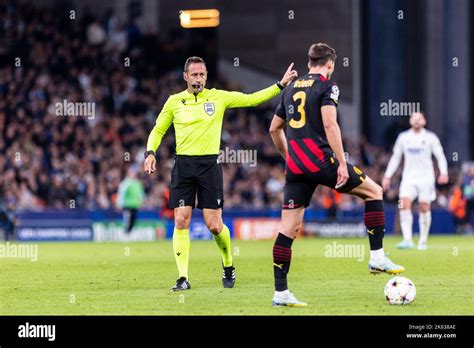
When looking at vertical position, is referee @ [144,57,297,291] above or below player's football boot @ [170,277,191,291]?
above

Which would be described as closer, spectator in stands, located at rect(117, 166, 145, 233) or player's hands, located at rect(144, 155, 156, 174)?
player's hands, located at rect(144, 155, 156, 174)

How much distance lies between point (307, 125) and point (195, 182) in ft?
7.58

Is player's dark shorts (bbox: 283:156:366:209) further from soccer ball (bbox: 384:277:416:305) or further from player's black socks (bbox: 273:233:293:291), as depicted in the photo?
soccer ball (bbox: 384:277:416:305)

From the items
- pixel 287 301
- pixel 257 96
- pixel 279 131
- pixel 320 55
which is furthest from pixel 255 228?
pixel 320 55

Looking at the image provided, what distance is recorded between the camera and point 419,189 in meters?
20.3

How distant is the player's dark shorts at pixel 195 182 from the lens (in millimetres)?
12688

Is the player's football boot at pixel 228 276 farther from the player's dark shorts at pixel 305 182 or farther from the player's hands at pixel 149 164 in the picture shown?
the player's dark shorts at pixel 305 182

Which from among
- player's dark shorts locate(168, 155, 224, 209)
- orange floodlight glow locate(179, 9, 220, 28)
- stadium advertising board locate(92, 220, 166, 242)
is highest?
orange floodlight glow locate(179, 9, 220, 28)

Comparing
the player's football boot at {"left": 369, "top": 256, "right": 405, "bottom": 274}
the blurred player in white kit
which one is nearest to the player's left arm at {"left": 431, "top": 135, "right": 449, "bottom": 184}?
the blurred player in white kit

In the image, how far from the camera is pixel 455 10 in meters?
37.9

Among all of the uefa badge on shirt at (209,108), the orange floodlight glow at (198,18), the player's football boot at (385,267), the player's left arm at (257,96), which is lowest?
the player's football boot at (385,267)

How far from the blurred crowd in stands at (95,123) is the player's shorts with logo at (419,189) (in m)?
8.31

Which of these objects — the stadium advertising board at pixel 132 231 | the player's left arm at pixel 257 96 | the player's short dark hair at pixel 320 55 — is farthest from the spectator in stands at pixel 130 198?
the player's short dark hair at pixel 320 55

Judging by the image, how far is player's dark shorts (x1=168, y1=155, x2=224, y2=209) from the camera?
41.6ft
